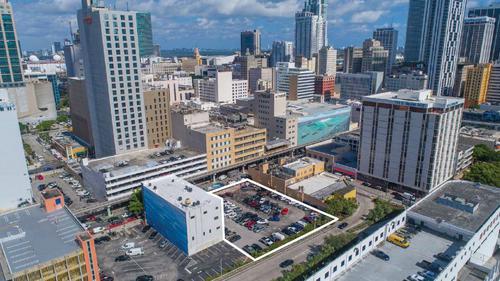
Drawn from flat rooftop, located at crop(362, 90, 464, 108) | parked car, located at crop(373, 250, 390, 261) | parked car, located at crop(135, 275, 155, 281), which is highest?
flat rooftop, located at crop(362, 90, 464, 108)

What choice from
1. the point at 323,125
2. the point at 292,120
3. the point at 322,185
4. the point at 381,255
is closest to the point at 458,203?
the point at 381,255

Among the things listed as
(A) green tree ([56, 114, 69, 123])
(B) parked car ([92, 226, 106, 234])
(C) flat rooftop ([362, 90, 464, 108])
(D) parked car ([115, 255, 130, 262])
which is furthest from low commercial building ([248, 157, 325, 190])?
(A) green tree ([56, 114, 69, 123])

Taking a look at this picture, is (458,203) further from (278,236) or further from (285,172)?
(285,172)

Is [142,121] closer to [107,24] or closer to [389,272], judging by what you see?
[107,24]

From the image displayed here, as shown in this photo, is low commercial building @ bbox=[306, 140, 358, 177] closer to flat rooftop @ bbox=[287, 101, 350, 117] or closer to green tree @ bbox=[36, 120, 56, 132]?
flat rooftop @ bbox=[287, 101, 350, 117]

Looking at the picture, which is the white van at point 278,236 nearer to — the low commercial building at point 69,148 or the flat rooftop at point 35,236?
the flat rooftop at point 35,236

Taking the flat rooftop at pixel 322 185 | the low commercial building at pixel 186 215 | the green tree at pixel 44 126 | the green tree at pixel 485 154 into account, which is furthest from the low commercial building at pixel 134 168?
the green tree at pixel 44 126

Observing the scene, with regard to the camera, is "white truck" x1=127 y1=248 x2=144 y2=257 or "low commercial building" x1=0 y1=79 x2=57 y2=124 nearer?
"white truck" x1=127 y1=248 x2=144 y2=257
